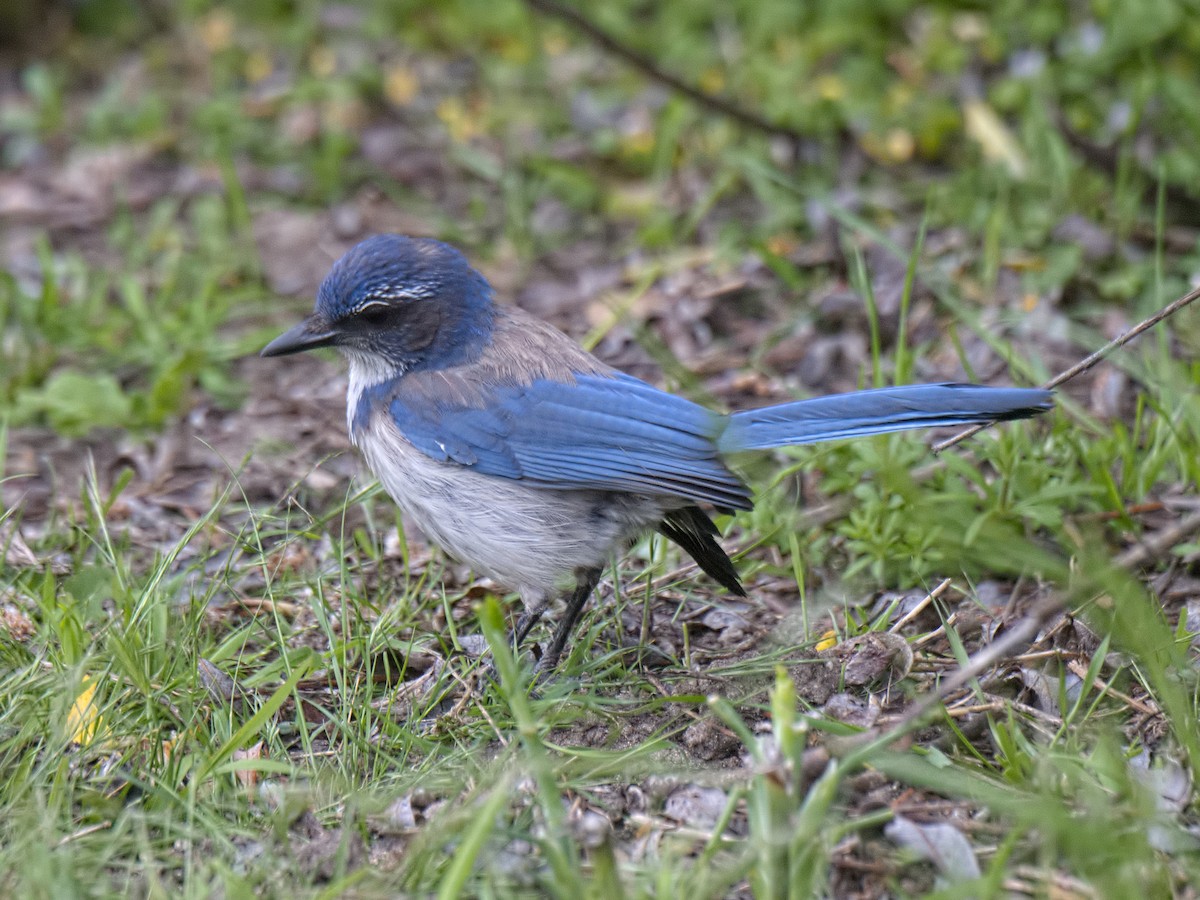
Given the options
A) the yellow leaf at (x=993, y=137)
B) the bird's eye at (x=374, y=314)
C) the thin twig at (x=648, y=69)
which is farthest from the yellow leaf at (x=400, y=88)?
the bird's eye at (x=374, y=314)

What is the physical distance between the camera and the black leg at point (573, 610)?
165 inches

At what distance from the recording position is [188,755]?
359cm

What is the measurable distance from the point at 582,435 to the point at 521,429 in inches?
7.5

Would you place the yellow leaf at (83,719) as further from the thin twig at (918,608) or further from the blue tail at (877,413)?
the thin twig at (918,608)

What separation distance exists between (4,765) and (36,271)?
391 centimetres

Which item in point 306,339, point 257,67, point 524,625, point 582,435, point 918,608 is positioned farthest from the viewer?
point 257,67

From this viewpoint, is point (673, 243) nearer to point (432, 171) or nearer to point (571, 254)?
point (571, 254)

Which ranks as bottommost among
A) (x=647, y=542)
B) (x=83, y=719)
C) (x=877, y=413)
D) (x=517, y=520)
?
(x=647, y=542)

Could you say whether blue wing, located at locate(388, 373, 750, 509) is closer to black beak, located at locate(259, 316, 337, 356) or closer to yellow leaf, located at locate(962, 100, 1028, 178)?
black beak, located at locate(259, 316, 337, 356)

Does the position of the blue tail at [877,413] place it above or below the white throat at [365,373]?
above

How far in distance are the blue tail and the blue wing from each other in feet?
0.39

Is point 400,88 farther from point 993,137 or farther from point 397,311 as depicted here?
point 397,311

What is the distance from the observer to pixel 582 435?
4.08 metres

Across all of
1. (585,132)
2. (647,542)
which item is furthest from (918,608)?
(585,132)
